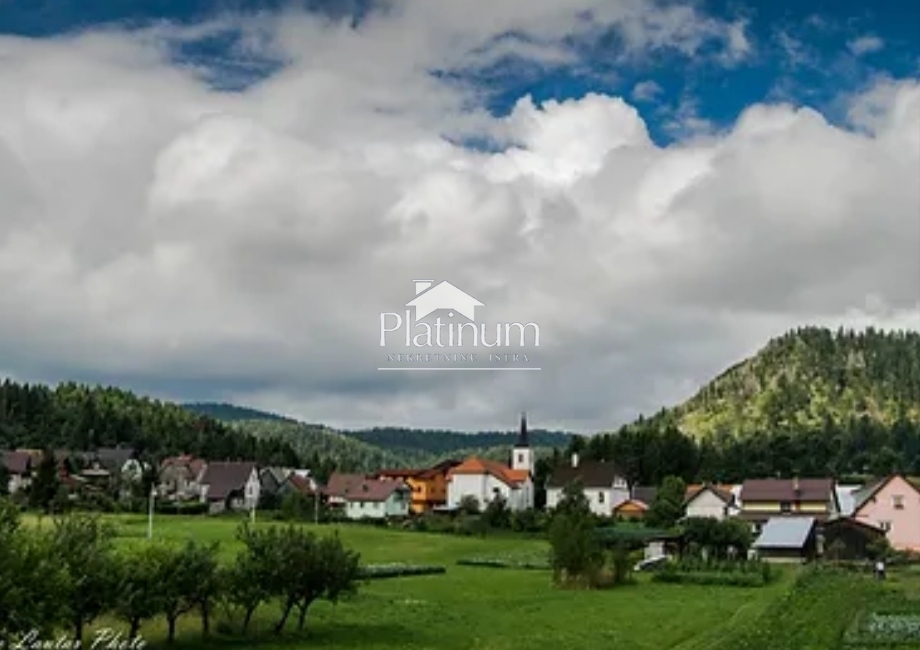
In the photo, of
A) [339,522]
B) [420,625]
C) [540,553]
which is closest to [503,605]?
[420,625]

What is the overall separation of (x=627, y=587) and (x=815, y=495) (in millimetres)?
49495

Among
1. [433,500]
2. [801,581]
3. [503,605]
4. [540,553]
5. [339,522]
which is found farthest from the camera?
[433,500]

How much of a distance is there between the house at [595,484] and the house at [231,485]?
113ft

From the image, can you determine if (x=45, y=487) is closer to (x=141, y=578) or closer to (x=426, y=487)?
(x=426, y=487)

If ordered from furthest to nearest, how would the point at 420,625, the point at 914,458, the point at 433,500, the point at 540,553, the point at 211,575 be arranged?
the point at 914,458
the point at 433,500
the point at 540,553
the point at 420,625
the point at 211,575

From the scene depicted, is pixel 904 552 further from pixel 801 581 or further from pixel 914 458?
pixel 914 458

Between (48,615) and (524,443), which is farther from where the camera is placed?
(524,443)

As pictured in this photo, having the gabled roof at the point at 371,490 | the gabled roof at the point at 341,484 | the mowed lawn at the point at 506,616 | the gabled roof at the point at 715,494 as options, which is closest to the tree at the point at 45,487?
the mowed lawn at the point at 506,616

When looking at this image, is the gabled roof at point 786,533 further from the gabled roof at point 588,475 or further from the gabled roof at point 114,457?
the gabled roof at point 114,457

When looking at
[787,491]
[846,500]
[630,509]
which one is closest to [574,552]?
[787,491]

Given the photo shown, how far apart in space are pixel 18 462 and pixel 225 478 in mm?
25672

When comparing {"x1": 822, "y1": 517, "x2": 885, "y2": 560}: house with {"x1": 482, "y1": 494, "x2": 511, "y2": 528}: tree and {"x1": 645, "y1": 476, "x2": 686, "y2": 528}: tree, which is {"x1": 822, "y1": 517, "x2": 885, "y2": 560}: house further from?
{"x1": 482, "y1": 494, "x2": 511, "y2": 528}: tree

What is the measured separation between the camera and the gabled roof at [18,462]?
136 m

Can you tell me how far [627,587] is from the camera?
64375 mm
